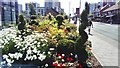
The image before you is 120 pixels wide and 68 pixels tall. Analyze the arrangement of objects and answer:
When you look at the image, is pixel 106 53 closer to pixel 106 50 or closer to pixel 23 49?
pixel 106 50

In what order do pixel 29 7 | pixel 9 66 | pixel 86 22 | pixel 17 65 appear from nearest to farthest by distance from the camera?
pixel 9 66
pixel 17 65
pixel 86 22
pixel 29 7

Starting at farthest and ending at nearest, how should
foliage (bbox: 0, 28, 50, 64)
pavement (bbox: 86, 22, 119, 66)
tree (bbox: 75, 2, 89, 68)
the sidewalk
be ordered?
1. pavement (bbox: 86, 22, 119, 66)
2. the sidewalk
3. tree (bbox: 75, 2, 89, 68)
4. foliage (bbox: 0, 28, 50, 64)

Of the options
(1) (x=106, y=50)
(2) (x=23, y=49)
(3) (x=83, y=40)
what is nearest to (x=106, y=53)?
(1) (x=106, y=50)

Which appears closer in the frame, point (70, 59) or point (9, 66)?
point (9, 66)

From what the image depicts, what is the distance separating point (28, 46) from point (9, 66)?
59 centimetres

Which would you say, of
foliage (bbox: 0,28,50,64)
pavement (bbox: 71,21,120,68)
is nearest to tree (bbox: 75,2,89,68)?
foliage (bbox: 0,28,50,64)

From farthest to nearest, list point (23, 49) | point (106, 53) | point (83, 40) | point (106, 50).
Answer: point (106, 50), point (106, 53), point (83, 40), point (23, 49)

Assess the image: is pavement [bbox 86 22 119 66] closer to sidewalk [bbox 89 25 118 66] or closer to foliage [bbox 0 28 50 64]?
sidewalk [bbox 89 25 118 66]

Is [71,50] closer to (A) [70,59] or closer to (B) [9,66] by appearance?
(A) [70,59]

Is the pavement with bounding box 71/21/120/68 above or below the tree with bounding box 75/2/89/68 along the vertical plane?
below

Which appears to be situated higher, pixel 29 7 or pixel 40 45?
pixel 29 7

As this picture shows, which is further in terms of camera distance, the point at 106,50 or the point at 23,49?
the point at 106,50

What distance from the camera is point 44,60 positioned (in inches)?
162

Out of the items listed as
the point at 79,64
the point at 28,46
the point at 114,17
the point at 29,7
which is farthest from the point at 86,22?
the point at 114,17
